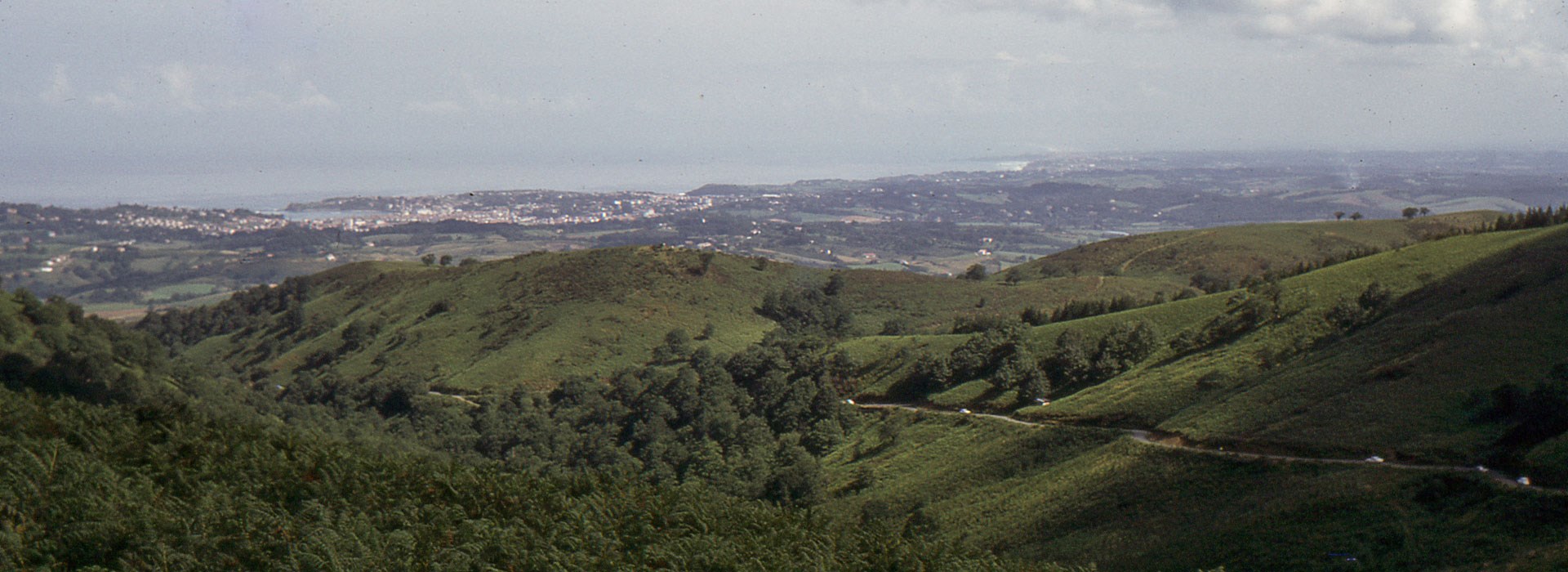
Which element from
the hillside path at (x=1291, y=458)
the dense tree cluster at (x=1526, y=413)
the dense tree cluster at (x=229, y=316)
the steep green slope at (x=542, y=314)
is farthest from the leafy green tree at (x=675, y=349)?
the dense tree cluster at (x=1526, y=413)

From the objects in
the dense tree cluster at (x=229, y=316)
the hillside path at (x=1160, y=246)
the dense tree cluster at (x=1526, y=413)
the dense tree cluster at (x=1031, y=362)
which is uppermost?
the dense tree cluster at (x=1526, y=413)

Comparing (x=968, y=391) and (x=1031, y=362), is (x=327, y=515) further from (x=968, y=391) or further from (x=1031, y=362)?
(x=1031, y=362)

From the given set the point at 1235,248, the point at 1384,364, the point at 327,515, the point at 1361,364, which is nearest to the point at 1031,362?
the point at 1361,364

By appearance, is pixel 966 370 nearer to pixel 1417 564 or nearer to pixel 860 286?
pixel 1417 564

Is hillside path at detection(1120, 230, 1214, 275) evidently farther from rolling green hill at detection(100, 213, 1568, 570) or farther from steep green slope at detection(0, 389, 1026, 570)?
steep green slope at detection(0, 389, 1026, 570)

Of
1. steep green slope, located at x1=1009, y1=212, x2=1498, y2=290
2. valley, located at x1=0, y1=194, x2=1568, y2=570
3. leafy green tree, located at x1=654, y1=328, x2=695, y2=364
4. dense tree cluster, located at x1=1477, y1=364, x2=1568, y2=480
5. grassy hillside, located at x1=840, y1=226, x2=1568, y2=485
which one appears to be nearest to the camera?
valley, located at x1=0, y1=194, x2=1568, y2=570

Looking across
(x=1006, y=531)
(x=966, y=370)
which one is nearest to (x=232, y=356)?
(x=966, y=370)

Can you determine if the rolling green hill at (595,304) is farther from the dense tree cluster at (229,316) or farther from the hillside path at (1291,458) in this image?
the hillside path at (1291,458)

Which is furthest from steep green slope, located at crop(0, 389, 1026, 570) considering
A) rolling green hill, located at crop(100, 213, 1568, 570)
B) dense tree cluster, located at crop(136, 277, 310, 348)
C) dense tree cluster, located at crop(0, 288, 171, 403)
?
dense tree cluster, located at crop(136, 277, 310, 348)

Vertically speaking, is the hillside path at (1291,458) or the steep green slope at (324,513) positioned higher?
the steep green slope at (324,513)
